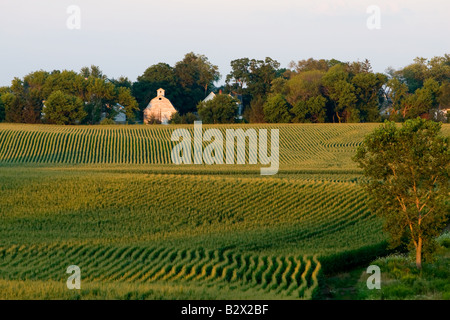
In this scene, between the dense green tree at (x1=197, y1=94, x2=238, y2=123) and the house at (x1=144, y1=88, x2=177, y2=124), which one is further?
the house at (x1=144, y1=88, x2=177, y2=124)

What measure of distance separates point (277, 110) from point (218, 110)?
319 inches

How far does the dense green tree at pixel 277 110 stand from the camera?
274 feet

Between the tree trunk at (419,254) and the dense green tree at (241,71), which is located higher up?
the dense green tree at (241,71)

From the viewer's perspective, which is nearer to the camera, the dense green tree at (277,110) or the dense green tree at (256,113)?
the dense green tree at (277,110)

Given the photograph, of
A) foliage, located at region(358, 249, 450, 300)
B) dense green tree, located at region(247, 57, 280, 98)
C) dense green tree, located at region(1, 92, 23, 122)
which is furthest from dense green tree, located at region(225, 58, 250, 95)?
foliage, located at region(358, 249, 450, 300)

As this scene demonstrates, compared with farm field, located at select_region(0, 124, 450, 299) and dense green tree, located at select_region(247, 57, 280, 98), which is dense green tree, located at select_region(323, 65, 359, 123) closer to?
dense green tree, located at select_region(247, 57, 280, 98)

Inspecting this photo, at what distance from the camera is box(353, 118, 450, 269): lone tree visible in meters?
20.1

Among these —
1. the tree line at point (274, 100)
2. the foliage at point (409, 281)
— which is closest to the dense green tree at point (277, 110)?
the tree line at point (274, 100)

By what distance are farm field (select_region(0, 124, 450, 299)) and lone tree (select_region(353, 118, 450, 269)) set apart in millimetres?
2371

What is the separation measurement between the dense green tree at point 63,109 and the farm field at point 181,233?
32784mm

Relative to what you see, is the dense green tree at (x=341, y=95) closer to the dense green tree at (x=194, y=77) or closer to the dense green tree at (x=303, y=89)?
the dense green tree at (x=303, y=89)
